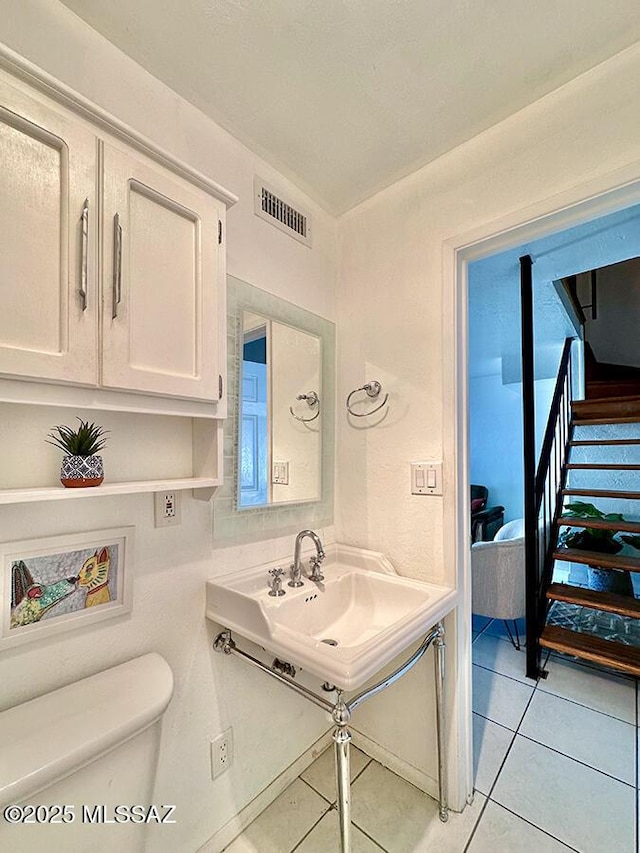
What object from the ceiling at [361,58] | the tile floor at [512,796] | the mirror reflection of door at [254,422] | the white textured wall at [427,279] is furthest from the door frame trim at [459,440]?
the mirror reflection of door at [254,422]

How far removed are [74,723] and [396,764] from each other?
54.2 inches

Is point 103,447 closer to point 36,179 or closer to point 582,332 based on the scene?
point 36,179

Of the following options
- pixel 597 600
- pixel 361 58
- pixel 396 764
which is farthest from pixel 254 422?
pixel 597 600

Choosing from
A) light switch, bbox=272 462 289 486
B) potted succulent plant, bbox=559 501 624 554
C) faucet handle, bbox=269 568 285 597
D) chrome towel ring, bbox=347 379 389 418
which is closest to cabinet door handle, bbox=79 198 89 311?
light switch, bbox=272 462 289 486

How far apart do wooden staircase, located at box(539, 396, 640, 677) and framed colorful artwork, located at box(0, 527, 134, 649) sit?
7.51 feet

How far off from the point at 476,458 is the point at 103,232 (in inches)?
201

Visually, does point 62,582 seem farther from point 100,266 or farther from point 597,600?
point 597,600

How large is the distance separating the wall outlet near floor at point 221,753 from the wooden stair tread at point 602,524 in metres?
2.22

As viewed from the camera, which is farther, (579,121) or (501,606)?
(501,606)

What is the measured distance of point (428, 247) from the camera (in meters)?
1.50

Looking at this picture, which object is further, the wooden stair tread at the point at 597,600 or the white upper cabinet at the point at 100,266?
the wooden stair tread at the point at 597,600

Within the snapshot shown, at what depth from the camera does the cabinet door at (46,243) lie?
0.73 m

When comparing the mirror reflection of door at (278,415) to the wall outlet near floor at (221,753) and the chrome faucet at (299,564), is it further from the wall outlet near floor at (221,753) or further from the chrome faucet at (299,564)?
the wall outlet near floor at (221,753)

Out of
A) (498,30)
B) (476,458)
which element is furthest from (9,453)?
(476,458)
